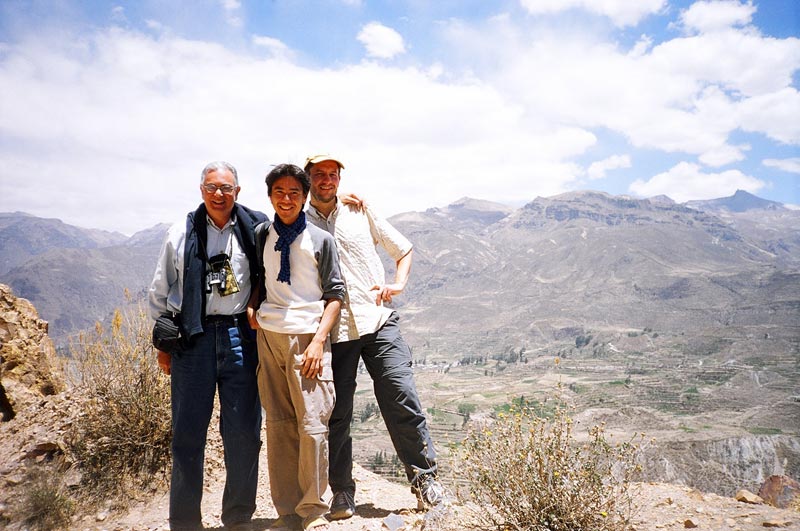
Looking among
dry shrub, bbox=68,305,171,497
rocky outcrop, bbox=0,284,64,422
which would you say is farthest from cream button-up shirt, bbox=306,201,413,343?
rocky outcrop, bbox=0,284,64,422

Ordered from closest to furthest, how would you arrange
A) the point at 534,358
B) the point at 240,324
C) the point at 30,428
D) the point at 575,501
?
the point at 575,501
the point at 240,324
the point at 30,428
the point at 534,358

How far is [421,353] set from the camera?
588 feet

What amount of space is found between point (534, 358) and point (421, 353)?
146 ft

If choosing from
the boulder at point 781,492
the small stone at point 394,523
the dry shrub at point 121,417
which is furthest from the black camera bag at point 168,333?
the boulder at point 781,492

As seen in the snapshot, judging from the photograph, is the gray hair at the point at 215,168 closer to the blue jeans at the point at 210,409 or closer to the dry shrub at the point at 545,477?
the blue jeans at the point at 210,409

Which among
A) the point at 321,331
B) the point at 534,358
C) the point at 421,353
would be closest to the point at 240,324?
the point at 321,331

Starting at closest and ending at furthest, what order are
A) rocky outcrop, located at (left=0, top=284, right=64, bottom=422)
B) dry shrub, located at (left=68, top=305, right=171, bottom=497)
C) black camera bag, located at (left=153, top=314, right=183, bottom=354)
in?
black camera bag, located at (left=153, top=314, right=183, bottom=354), dry shrub, located at (left=68, top=305, right=171, bottom=497), rocky outcrop, located at (left=0, top=284, right=64, bottom=422)

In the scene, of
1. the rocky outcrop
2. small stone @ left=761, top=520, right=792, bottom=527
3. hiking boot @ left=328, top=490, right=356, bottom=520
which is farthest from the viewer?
the rocky outcrop

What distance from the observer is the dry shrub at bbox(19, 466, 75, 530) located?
3.71m

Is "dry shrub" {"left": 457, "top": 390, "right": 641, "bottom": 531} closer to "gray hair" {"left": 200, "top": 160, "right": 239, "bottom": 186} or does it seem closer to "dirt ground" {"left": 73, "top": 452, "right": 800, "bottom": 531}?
"dirt ground" {"left": 73, "top": 452, "right": 800, "bottom": 531}

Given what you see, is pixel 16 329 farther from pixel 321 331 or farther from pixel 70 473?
pixel 321 331

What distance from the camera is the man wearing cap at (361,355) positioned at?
3227mm

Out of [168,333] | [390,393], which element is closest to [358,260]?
[390,393]

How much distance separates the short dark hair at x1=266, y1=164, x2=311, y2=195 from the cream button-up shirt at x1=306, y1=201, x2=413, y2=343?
0.40 m
